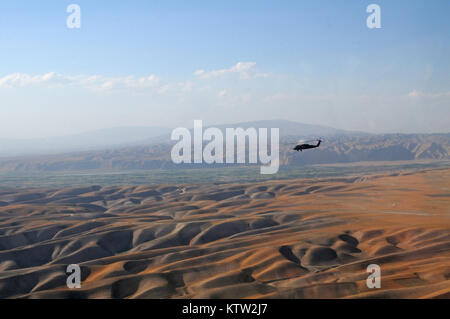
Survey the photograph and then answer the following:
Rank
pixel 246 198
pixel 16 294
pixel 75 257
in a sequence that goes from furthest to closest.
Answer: pixel 246 198 < pixel 75 257 < pixel 16 294

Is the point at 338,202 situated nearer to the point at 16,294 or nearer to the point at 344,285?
the point at 344,285
